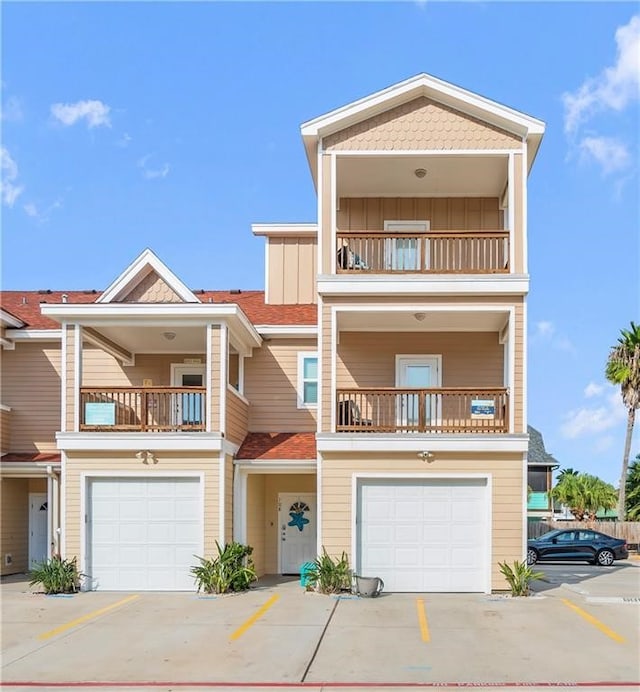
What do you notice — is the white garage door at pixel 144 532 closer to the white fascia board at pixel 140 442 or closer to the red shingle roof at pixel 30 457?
the white fascia board at pixel 140 442

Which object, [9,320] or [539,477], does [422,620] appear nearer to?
[9,320]

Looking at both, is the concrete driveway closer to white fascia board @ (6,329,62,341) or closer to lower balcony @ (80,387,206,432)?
lower balcony @ (80,387,206,432)

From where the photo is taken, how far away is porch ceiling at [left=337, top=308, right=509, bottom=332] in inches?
771

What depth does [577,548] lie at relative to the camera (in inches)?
1195

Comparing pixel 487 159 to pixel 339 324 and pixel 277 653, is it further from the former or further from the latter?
pixel 277 653

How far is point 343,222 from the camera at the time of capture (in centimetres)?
2241

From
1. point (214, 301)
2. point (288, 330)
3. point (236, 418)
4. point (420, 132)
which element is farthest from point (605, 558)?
point (420, 132)

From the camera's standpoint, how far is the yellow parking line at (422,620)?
1388 centimetres

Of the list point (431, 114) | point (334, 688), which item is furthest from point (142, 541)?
point (431, 114)

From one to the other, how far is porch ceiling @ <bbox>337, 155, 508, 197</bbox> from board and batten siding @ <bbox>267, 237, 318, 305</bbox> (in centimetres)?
303

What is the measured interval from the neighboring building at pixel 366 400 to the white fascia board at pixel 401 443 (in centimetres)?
4

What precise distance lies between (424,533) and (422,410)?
8.28 feet

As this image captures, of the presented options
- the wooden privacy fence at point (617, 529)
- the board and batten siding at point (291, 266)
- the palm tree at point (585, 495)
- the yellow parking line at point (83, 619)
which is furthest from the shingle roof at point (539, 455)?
the yellow parking line at point (83, 619)

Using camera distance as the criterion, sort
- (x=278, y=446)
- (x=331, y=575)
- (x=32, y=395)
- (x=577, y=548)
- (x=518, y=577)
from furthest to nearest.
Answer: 1. (x=577, y=548)
2. (x=32, y=395)
3. (x=278, y=446)
4. (x=331, y=575)
5. (x=518, y=577)
